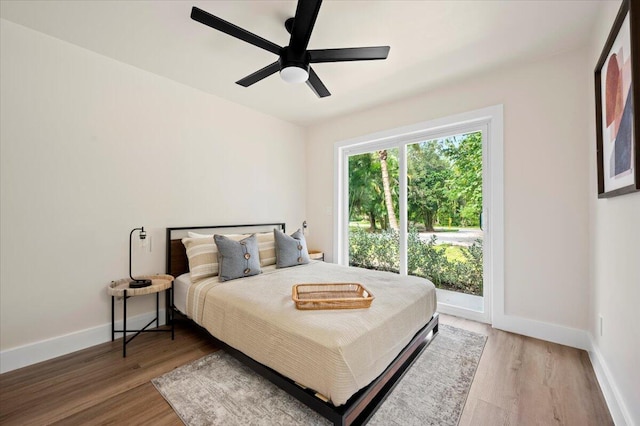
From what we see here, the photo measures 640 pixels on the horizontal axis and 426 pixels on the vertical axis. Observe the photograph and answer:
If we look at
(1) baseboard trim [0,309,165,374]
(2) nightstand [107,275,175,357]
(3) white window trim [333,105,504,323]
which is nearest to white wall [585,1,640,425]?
(3) white window trim [333,105,504,323]

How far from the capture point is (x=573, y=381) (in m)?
1.85

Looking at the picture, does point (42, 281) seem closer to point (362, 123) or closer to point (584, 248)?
point (362, 123)

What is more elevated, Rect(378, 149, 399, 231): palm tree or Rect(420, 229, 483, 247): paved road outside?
Rect(378, 149, 399, 231): palm tree

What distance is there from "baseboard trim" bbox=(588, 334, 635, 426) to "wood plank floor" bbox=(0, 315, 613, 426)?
5cm

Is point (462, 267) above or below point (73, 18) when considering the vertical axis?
below

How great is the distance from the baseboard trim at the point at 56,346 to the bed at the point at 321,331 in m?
0.61

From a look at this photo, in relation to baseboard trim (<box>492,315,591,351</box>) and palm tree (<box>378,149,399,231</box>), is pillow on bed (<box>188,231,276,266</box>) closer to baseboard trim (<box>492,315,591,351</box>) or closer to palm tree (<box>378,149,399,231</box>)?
palm tree (<box>378,149,399,231</box>)

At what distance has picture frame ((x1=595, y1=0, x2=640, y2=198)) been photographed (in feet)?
4.09

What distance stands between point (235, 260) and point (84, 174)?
1.56 meters

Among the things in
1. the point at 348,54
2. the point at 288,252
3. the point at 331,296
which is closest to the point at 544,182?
the point at 348,54

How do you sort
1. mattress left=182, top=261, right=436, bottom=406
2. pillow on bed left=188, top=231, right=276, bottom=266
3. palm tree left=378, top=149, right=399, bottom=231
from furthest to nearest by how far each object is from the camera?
palm tree left=378, top=149, right=399, bottom=231
pillow on bed left=188, top=231, right=276, bottom=266
mattress left=182, top=261, right=436, bottom=406

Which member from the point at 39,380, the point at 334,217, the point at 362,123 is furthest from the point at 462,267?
the point at 39,380

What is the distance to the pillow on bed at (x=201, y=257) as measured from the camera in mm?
2584

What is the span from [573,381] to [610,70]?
214 cm
